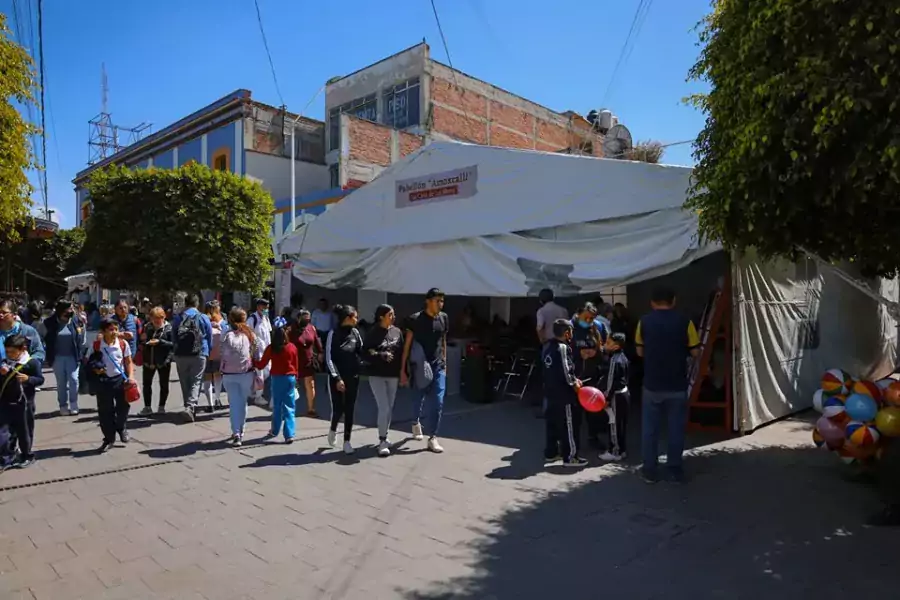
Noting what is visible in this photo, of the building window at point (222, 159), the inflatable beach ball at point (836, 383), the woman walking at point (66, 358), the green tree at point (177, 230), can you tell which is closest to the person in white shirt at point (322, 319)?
the woman walking at point (66, 358)

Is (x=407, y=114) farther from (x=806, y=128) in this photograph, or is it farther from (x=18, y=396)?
(x=806, y=128)

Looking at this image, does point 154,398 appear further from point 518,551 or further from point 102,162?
point 102,162

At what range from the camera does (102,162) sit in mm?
37906

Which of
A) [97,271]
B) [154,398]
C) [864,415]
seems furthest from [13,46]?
[97,271]

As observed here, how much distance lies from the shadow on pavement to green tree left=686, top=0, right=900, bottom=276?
6.79 feet

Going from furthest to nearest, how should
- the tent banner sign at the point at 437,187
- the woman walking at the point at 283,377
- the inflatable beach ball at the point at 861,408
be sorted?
the tent banner sign at the point at 437,187 → the woman walking at the point at 283,377 → the inflatable beach ball at the point at 861,408

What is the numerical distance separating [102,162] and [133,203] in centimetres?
2769

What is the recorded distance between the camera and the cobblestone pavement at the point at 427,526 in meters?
3.61

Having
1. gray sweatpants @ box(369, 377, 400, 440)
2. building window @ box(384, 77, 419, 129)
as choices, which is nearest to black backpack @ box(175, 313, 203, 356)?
gray sweatpants @ box(369, 377, 400, 440)

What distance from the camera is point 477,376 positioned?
9.68 m

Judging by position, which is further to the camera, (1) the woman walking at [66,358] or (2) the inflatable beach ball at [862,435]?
(1) the woman walking at [66,358]

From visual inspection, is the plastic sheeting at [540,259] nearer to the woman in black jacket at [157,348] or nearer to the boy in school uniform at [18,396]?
the woman in black jacket at [157,348]

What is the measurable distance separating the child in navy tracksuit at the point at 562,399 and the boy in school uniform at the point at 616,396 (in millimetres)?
405

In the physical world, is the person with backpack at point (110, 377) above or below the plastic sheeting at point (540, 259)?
below
